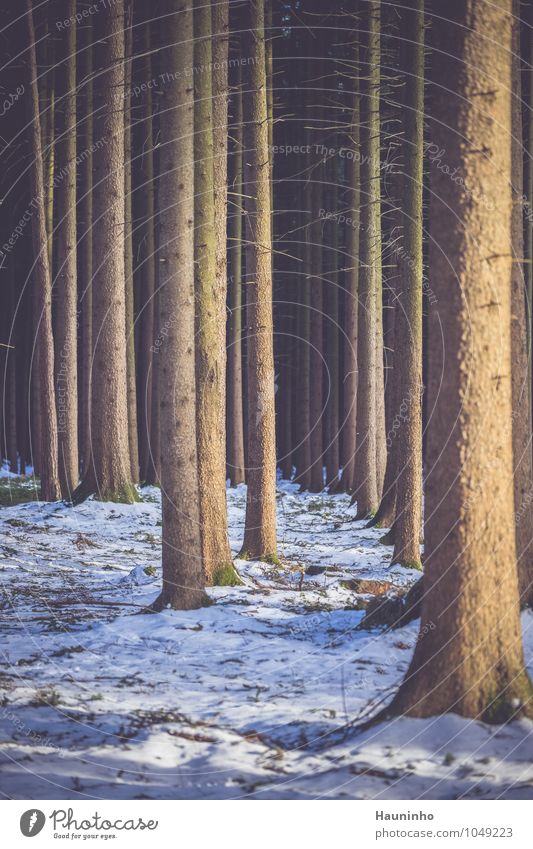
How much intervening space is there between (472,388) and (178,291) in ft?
13.8

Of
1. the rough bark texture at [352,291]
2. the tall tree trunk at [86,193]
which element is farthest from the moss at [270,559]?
the tall tree trunk at [86,193]

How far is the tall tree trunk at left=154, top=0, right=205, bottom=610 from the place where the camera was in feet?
27.5

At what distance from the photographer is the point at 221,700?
6.18m

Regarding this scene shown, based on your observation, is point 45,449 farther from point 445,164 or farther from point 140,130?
point 445,164

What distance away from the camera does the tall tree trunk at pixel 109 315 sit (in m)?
16.5

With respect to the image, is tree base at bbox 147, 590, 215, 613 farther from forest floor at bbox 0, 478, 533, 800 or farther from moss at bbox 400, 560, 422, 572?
moss at bbox 400, 560, 422, 572

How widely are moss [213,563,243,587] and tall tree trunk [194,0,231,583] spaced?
0.01m

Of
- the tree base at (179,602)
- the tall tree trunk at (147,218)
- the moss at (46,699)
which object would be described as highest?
the tall tree trunk at (147,218)

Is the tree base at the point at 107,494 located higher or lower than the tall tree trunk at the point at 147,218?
lower

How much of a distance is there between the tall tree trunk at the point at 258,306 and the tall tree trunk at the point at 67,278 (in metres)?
8.07

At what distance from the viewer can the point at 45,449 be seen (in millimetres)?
18234

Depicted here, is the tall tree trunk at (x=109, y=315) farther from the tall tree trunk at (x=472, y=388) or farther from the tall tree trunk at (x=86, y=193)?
the tall tree trunk at (x=472, y=388)

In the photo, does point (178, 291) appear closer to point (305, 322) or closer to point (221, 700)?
point (221, 700)

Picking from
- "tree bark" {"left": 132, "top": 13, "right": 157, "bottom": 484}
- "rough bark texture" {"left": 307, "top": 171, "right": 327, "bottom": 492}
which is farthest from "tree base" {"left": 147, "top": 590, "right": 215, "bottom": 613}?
"rough bark texture" {"left": 307, "top": 171, "right": 327, "bottom": 492}
